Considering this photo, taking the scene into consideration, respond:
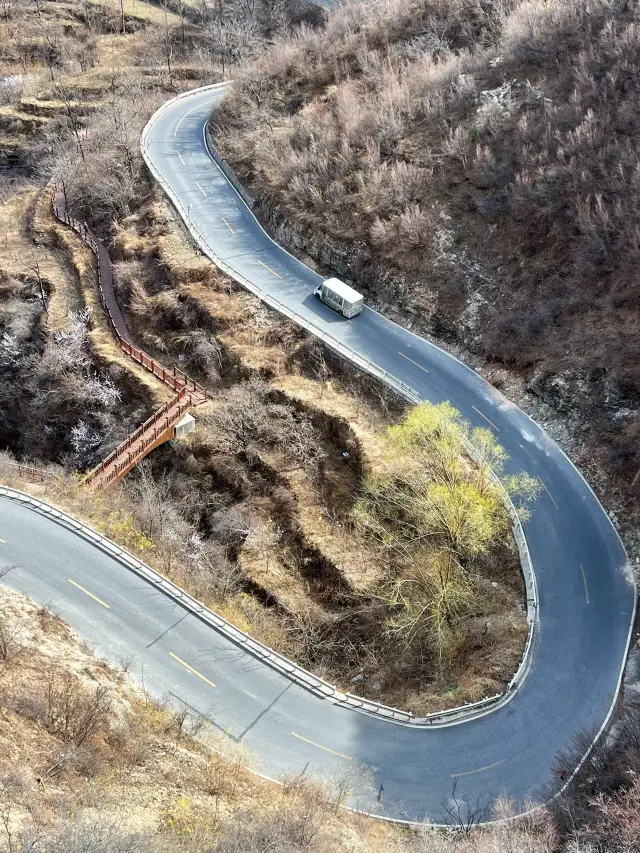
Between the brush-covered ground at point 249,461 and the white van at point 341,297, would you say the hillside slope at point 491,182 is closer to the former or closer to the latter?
the white van at point 341,297

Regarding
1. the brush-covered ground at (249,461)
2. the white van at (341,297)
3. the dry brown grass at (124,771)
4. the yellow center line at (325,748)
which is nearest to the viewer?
the dry brown grass at (124,771)

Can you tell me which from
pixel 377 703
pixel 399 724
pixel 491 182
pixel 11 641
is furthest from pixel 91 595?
pixel 491 182

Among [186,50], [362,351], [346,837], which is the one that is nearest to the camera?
[346,837]

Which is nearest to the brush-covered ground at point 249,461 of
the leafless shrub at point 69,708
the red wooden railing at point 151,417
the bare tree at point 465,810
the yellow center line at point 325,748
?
the red wooden railing at point 151,417

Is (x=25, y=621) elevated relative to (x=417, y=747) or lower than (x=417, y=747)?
elevated

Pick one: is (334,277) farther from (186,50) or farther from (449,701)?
(186,50)

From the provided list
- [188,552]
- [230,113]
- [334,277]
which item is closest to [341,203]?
[334,277]

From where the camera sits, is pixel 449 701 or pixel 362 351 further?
pixel 362 351
